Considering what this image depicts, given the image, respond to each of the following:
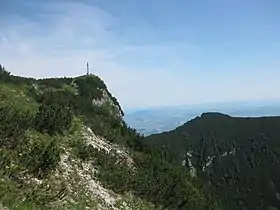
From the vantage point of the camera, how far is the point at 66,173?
76.5 feet

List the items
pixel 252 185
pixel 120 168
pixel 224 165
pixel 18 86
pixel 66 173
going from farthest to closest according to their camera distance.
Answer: pixel 224 165 → pixel 252 185 → pixel 18 86 → pixel 120 168 → pixel 66 173

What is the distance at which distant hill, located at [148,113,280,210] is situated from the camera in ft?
389

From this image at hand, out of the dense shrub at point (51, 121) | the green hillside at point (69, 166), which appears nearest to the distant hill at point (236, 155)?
the green hillside at point (69, 166)

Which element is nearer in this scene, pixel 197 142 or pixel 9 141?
pixel 9 141

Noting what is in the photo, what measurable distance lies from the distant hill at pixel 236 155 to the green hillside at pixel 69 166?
73.2 m

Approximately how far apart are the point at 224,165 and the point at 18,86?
332ft

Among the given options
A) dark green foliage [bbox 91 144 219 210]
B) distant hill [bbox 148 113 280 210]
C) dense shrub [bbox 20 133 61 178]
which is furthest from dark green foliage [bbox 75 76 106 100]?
distant hill [bbox 148 113 280 210]

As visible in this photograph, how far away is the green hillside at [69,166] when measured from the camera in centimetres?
1912

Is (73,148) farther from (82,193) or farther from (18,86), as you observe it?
(18,86)

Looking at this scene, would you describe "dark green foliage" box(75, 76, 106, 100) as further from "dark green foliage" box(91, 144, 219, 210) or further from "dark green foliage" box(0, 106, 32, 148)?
"dark green foliage" box(0, 106, 32, 148)

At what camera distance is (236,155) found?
137750 mm

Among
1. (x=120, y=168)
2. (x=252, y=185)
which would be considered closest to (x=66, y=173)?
(x=120, y=168)

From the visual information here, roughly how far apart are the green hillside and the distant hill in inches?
2881

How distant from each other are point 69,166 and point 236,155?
11894cm
